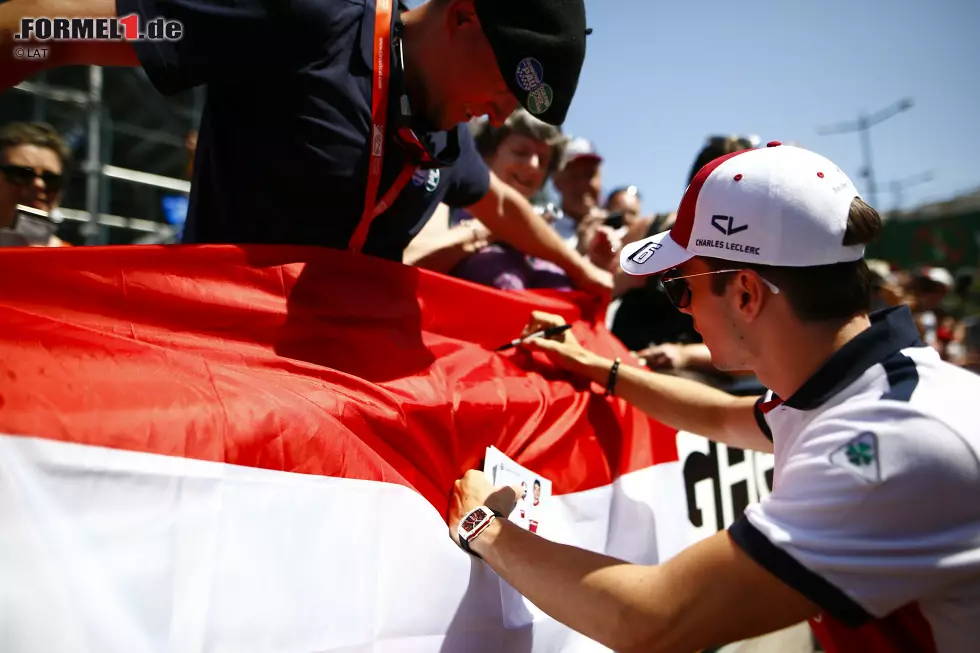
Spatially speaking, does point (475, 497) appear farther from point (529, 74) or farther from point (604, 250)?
point (604, 250)

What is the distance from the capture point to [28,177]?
8.14ft

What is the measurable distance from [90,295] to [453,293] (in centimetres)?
104

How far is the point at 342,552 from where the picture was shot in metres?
1.39

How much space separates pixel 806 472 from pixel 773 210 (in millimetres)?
517

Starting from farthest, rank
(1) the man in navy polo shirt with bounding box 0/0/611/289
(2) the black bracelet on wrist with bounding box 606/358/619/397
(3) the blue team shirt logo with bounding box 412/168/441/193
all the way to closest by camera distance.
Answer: (2) the black bracelet on wrist with bounding box 606/358/619/397 < (3) the blue team shirt logo with bounding box 412/168/441/193 < (1) the man in navy polo shirt with bounding box 0/0/611/289

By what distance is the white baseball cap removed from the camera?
141 cm

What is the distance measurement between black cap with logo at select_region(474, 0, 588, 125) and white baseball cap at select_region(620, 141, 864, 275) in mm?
442

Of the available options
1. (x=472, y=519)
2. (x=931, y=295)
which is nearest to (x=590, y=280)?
(x=472, y=519)

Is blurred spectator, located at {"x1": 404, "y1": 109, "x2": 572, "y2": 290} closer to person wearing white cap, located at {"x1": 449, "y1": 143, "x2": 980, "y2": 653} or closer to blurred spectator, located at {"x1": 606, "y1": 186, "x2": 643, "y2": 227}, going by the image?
person wearing white cap, located at {"x1": 449, "y1": 143, "x2": 980, "y2": 653}

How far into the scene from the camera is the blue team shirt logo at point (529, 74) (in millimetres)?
1700

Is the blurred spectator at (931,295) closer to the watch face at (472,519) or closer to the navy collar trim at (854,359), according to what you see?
the navy collar trim at (854,359)

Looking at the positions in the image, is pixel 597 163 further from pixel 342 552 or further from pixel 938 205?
pixel 938 205

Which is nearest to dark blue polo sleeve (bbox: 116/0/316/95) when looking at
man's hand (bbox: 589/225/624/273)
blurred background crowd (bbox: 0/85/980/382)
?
blurred background crowd (bbox: 0/85/980/382)

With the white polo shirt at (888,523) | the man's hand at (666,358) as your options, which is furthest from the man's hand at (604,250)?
the white polo shirt at (888,523)
